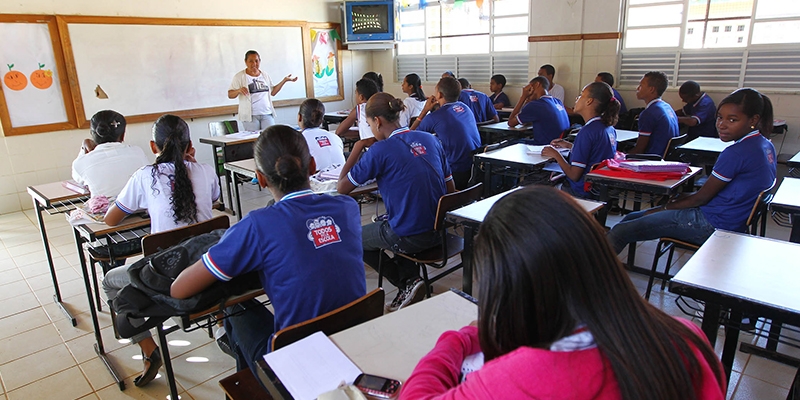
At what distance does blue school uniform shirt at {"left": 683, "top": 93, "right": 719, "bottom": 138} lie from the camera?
506 centimetres

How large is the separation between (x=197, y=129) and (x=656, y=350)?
6827 mm

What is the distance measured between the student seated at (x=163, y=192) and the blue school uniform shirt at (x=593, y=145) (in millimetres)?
2330

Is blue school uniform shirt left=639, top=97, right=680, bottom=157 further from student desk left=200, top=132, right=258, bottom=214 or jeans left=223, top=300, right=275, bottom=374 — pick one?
jeans left=223, top=300, right=275, bottom=374

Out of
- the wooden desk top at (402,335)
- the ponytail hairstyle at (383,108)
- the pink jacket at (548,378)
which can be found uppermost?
the ponytail hairstyle at (383,108)

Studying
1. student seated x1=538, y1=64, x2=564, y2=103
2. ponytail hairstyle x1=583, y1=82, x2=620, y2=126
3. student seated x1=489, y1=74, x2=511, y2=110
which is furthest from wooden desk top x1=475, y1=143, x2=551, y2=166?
student seated x1=489, y1=74, x2=511, y2=110

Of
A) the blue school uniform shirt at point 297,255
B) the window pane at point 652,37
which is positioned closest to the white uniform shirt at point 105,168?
the blue school uniform shirt at point 297,255

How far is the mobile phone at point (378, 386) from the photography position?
1.05m

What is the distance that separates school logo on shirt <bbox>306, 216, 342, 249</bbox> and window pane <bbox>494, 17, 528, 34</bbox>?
6.32 meters

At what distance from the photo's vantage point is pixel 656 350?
73cm

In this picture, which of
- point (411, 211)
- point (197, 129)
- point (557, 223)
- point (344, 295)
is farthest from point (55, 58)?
point (557, 223)

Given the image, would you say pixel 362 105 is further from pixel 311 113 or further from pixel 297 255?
pixel 297 255

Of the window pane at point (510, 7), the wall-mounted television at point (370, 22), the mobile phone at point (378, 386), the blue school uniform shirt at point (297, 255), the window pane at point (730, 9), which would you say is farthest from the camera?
the wall-mounted television at point (370, 22)

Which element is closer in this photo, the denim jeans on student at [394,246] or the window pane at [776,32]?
the denim jeans on student at [394,246]

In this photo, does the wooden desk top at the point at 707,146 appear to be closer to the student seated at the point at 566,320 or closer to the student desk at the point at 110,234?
the student seated at the point at 566,320
